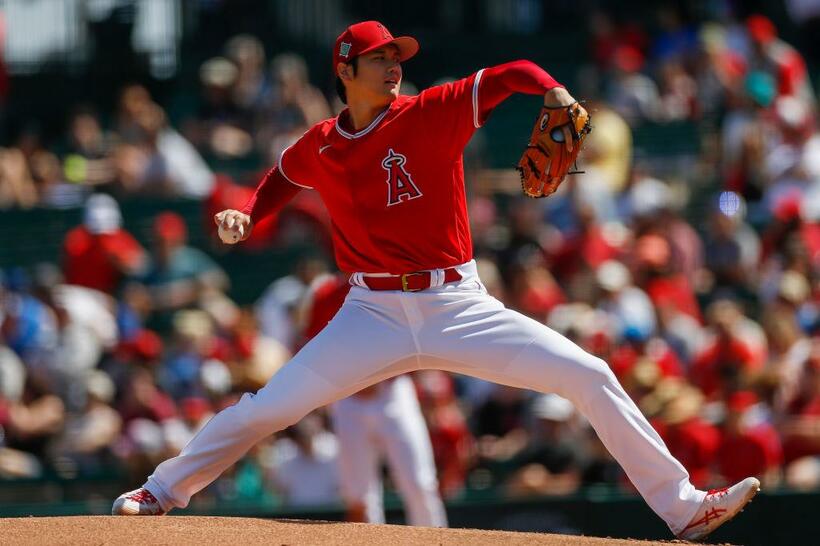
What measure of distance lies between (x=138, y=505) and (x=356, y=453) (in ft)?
9.86

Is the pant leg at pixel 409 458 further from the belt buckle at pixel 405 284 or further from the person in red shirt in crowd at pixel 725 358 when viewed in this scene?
the belt buckle at pixel 405 284

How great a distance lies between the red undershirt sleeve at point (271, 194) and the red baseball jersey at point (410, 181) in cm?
39

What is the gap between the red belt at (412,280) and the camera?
590 centimetres

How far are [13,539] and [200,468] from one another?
0.76 metres

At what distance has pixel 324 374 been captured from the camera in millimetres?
5875

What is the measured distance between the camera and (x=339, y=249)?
6168 mm

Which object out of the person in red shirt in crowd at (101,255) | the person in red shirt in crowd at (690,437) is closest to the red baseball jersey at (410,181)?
the person in red shirt in crowd at (690,437)

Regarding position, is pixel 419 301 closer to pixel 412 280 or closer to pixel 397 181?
pixel 412 280

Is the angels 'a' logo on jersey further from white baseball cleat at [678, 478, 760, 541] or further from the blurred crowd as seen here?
Result: the blurred crowd

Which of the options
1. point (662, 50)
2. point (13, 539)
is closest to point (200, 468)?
point (13, 539)

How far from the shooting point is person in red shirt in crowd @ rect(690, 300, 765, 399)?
10102 millimetres

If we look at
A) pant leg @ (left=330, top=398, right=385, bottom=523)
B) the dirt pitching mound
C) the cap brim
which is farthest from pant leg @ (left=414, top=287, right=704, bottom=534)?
pant leg @ (left=330, top=398, right=385, bottom=523)

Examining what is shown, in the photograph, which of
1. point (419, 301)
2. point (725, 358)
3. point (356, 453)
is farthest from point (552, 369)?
point (725, 358)

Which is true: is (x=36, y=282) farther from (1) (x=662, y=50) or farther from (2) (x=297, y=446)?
(1) (x=662, y=50)
